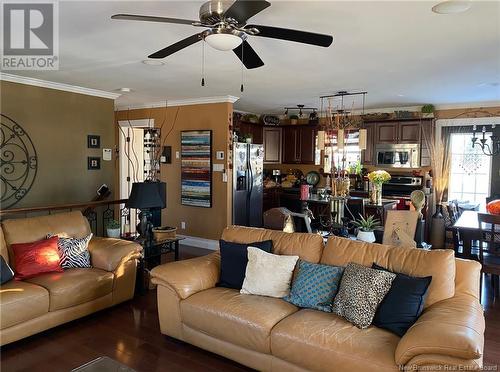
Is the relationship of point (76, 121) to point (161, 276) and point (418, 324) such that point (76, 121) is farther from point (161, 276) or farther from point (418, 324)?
point (418, 324)

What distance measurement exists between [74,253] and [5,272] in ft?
2.11

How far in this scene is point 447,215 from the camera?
5617mm

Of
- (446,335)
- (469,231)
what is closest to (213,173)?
(469,231)

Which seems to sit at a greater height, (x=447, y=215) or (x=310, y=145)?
(x=310, y=145)

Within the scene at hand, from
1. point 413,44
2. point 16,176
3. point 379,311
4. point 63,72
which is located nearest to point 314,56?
point 413,44

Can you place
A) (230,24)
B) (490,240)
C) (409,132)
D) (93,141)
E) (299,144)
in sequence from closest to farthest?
(230,24)
(490,240)
(93,141)
(409,132)
(299,144)

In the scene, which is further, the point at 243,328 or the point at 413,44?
the point at 413,44

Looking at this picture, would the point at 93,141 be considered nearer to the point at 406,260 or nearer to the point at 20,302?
the point at 20,302

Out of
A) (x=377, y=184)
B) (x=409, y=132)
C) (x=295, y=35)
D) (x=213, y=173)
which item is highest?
(x=295, y=35)

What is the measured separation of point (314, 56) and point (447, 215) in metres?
3.49

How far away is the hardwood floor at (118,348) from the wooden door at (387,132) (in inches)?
155

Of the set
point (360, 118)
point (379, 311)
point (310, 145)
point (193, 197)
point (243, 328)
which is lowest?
point (243, 328)

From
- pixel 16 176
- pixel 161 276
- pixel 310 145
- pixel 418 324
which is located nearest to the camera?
pixel 418 324

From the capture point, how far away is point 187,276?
307 centimetres
